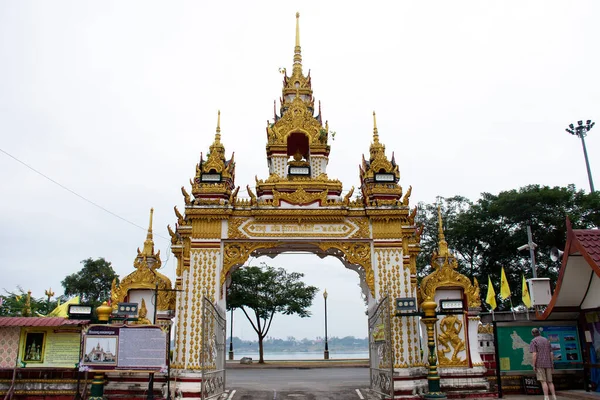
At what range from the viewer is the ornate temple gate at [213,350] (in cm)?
1201

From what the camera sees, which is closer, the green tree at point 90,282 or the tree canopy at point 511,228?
the tree canopy at point 511,228

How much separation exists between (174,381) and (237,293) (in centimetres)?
2056

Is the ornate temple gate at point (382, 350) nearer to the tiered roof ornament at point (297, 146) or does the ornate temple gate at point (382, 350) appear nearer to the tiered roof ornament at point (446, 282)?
the tiered roof ornament at point (446, 282)

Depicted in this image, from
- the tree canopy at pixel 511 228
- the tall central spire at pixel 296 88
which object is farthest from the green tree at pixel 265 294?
the tall central spire at pixel 296 88

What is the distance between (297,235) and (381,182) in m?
3.08

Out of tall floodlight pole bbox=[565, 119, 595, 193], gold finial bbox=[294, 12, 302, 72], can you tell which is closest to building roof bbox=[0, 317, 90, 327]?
gold finial bbox=[294, 12, 302, 72]

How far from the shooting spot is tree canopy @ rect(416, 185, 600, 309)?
33.4m

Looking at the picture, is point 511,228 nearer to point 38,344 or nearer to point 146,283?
point 146,283

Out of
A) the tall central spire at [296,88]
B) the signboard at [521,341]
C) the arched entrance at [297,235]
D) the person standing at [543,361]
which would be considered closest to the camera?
the person standing at [543,361]

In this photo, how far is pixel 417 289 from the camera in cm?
1500

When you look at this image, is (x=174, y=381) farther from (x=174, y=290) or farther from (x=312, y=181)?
(x=312, y=181)

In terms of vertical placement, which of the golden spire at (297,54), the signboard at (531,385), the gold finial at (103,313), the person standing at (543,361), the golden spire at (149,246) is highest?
the golden spire at (297,54)

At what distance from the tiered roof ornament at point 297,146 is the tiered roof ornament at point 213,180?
114cm

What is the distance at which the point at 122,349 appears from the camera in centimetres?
1109
